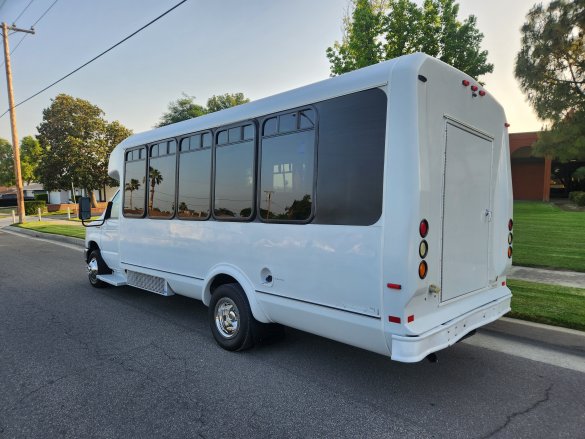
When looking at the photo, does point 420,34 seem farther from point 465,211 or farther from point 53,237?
point 53,237

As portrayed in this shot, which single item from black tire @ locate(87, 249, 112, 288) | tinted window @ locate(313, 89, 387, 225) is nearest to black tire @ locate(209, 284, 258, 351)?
tinted window @ locate(313, 89, 387, 225)

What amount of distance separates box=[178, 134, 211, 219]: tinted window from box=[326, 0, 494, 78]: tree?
30.6 ft

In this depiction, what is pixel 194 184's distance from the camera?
16.5 ft

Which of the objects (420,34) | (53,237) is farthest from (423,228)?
(53,237)

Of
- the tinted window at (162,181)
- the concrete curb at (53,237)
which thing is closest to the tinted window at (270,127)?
the tinted window at (162,181)

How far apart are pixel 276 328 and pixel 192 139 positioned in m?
2.52

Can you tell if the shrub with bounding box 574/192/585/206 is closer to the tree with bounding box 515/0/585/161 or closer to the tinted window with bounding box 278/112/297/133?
the tree with bounding box 515/0/585/161

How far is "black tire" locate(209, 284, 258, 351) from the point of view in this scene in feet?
14.1

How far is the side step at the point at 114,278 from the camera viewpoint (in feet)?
21.6

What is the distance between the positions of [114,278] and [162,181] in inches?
93.7

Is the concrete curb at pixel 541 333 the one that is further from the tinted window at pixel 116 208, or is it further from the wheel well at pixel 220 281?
the tinted window at pixel 116 208

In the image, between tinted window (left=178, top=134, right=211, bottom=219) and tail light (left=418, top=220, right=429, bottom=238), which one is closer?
tail light (left=418, top=220, right=429, bottom=238)

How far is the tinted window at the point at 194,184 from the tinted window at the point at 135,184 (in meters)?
1.09

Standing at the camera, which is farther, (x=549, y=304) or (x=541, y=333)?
(x=549, y=304)
